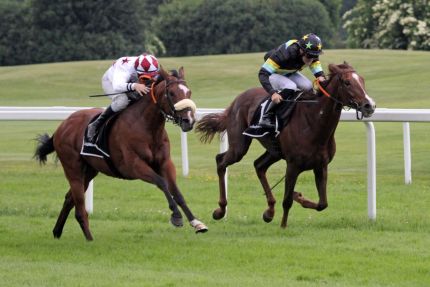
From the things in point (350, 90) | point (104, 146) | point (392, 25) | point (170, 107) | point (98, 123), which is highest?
point (170, 107)

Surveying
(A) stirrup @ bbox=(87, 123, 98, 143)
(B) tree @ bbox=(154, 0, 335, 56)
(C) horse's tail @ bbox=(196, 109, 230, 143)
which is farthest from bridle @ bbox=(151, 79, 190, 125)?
(B) tree @ bbox=(154, 0, 335, 56)

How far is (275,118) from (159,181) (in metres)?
1.61

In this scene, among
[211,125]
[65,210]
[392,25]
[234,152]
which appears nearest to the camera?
[65,210]

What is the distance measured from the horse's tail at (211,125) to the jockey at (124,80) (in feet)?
5.32

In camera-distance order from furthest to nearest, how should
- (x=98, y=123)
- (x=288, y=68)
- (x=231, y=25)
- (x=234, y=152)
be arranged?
(x=231, y=25) < (x=234, y=152) < (x=288, y=68) < (x=98, y=123)

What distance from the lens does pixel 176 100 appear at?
371 inches

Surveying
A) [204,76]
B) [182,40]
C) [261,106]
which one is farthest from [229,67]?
[261,106]

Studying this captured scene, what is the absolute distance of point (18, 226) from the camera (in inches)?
426

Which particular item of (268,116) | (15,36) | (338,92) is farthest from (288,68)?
(15,36)

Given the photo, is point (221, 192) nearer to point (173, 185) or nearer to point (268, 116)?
point (268, 116)

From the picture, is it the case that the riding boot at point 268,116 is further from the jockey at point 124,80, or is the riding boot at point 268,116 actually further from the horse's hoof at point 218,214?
the jockey at point 124,80

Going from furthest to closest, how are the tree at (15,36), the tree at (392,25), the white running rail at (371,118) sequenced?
the tree at (15,36), the tree at (392,25), the white running rail at (371,118)

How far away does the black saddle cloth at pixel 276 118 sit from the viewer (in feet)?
34.3

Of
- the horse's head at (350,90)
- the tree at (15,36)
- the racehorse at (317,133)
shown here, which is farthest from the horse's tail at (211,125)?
the tree at (15,36)
